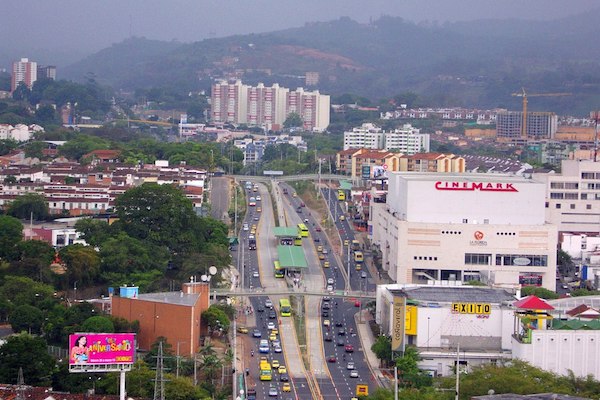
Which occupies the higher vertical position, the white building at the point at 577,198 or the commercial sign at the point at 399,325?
the white building at the point at 577,198

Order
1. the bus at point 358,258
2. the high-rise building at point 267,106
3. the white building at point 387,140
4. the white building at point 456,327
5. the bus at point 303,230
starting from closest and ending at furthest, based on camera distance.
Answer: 1. the white building at point 456,327
2. the bus at point 358,258
3. the bus at point 303,230
4. the white building at point 387,140
5. the high-rise building at point 267,106

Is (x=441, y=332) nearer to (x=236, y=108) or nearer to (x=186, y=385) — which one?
(x=186, y=385)

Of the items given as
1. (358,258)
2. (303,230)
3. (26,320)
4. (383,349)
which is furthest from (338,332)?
(303,230)

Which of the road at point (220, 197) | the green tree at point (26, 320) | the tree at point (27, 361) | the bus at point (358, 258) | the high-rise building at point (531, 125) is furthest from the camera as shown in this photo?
the high-rise building at point (531, 125)

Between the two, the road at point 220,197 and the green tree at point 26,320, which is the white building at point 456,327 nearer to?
the green tree at point 26,320

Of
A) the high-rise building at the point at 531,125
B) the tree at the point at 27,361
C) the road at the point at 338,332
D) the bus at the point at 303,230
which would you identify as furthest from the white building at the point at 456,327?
the high-rise building at the point at 531,125

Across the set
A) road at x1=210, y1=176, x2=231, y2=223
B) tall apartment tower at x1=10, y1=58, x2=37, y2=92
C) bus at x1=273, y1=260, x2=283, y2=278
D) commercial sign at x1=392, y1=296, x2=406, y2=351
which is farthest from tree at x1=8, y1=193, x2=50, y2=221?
tall apartment tower at x1=10, y1=58, x2=37, y2=92

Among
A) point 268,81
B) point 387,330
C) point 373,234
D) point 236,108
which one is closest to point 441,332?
point 387,330

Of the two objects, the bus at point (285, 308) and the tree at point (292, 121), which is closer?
the bus at point (285, 308)
